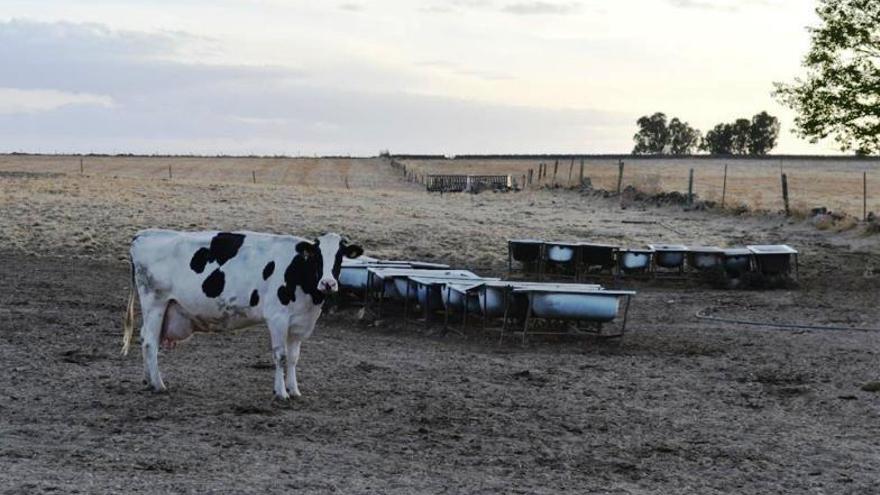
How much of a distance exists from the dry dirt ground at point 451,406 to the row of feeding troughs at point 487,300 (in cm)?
49

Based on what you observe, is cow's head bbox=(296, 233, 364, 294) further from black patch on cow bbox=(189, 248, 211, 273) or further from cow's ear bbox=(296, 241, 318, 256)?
black patch on cow bbox=(189, 248, 211, 273)

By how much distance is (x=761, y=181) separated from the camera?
75438 millimetres

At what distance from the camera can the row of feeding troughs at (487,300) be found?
53.1 feet

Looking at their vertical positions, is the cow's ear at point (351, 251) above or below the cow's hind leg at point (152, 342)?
above

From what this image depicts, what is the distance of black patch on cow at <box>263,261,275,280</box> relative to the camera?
40.7 ft

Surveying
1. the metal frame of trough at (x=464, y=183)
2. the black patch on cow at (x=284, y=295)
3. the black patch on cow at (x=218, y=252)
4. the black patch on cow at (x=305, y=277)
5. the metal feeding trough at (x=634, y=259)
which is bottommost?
the metal frame of trough at (x=464, y=183)

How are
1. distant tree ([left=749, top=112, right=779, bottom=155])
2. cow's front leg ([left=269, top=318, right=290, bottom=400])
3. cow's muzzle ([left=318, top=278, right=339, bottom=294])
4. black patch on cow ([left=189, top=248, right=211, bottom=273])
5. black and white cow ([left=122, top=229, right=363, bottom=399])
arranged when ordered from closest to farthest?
cow's muzzle ([left=318, top=278, right=339, bottom=294])
cow's front leg ([left=269, top=318, right=290, bottom=400])
black and white cow ([left=122, top=229, right=363, bottom=399])
black patch on cow ([left=189, top=248, right=211, bottom=273])
distant tree ([left=749, top=112, right=779, bottom=155])

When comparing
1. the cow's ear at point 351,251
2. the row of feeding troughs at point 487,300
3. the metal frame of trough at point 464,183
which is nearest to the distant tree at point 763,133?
the metal frame of trough at point 464,183

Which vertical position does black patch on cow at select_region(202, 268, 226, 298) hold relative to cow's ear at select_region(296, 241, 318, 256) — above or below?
below

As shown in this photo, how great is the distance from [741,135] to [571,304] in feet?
477

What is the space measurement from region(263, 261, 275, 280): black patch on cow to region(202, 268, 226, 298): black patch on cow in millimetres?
455

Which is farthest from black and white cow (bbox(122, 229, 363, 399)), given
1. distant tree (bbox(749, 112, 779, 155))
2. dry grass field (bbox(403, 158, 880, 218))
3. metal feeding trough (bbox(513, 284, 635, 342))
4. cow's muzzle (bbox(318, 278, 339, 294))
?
distant tree (bbox(749, 112, 779, 155))

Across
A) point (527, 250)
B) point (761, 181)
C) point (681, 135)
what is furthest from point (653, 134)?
point (527, 250)

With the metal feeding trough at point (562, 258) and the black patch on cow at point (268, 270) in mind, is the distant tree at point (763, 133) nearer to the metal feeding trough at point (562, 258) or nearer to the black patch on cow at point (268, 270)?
the metal feeding trough at point (562, 258)
